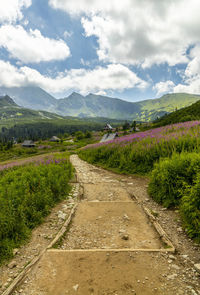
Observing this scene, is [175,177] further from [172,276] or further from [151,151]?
[151,151]

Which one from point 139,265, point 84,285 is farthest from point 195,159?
point 84,285

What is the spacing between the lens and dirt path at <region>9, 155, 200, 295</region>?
115 inches

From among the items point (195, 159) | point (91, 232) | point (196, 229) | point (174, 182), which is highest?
point (195, 159)

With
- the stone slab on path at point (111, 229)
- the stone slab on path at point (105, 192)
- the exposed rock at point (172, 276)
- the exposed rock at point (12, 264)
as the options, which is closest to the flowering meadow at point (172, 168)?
the stone slab on path at point (111, 229)

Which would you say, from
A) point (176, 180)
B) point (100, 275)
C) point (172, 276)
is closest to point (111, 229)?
point (100, 275)

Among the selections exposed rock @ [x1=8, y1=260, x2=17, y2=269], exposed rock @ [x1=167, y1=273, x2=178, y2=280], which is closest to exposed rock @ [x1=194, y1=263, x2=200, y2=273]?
exposed rock @ [x1=167, y1=273, x2=178, y2=280]

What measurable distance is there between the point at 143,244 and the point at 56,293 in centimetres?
239

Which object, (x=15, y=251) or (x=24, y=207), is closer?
(x=15, y=251)

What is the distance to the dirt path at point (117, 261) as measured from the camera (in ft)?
9.59

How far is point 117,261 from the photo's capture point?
351 centimetres

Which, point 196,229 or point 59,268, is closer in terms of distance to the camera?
point 59,268

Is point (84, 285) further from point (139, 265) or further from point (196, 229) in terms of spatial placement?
point (196, 229)

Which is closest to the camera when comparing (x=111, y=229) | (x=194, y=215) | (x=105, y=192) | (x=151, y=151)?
(x=194, y=215)

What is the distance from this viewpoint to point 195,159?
20.6 feet
